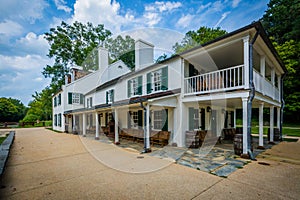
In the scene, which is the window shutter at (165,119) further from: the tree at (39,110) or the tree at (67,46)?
the tree at (39,110)

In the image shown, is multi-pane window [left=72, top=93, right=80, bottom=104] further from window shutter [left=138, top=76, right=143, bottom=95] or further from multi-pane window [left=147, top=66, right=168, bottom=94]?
multi-pane window [left=147, top=66, right=168, bottom=94]

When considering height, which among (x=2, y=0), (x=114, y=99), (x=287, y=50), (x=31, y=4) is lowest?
(x=114, y=99)

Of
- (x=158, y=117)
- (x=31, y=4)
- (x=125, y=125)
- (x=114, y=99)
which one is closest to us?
(x=31, y=4)

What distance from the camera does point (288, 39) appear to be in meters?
22.3

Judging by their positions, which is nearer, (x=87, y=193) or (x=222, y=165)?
(x=87, y=193)

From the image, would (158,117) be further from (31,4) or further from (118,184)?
(31,4)

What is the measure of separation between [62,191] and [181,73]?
6.55 meters

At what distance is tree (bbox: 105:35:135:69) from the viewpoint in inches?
977

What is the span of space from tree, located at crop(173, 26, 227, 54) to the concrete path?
721 inches

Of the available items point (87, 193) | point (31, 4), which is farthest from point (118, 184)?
point (31, 4)

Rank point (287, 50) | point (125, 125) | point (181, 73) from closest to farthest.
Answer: point (181, 73) → point (125, 125) → point (287, 50)

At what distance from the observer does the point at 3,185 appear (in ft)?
11.8

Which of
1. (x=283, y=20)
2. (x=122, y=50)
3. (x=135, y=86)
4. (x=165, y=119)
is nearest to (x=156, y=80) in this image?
(x=135, y=86)

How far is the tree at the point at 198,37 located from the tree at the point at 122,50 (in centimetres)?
735
